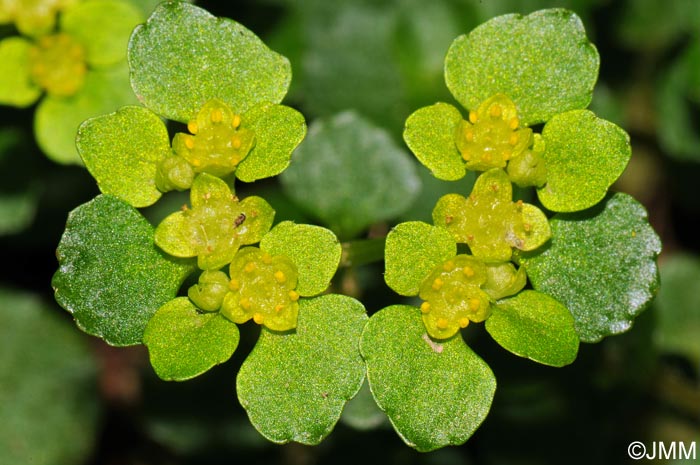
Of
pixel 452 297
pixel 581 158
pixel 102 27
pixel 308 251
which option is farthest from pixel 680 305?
pixel 102 27

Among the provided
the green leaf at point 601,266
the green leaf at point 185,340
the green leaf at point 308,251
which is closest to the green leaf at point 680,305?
the green leaf at point 601,266

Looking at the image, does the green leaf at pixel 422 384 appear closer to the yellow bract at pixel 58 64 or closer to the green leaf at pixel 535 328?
the green leaf at pixel 535 328

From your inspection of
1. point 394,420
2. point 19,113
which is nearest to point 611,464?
point 394,420

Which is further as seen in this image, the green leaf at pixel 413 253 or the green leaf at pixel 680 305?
the green leaf at pixel 680 305

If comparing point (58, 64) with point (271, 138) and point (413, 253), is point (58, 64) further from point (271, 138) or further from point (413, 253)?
point (413, 253)

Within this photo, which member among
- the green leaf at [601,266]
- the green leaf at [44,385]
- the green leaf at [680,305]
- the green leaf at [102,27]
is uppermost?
the green leaf at [102,27]

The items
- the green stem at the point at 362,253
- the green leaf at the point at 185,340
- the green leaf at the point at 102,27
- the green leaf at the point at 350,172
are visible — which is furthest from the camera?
the green leaf at the point at 350,172
